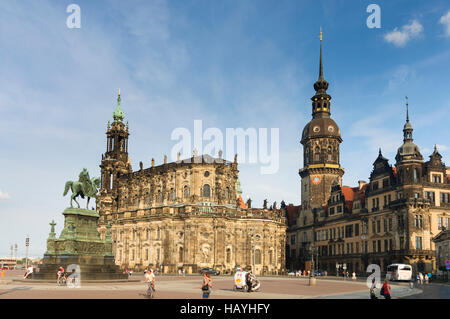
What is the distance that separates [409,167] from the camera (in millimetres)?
77438

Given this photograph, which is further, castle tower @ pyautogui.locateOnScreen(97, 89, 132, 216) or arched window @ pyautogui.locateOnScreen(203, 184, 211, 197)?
castle tower @ pyautogui.locateOnScreen(97, 89, 132, 216)

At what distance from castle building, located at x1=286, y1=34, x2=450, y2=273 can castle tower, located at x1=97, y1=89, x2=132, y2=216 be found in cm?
4260

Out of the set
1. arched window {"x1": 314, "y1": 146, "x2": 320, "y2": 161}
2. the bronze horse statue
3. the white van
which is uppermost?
arched window {"x1": 314, "y1": 146, "x2": 320, "y2": 161}

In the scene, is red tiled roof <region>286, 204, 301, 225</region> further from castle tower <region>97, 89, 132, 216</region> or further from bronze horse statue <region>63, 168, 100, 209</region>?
bronze horse statue <region>63, 168, 100, 209</region>

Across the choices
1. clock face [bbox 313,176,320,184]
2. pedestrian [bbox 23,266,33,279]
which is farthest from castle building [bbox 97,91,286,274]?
pedestrian [bbox 23,266,33,279]

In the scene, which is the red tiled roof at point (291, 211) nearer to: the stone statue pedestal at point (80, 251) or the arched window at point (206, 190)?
the arched window at point (206, 190)

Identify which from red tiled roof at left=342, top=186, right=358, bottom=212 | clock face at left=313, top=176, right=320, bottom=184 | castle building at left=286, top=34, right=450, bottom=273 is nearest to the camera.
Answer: castle building at left=286, top=34, right=450, bottom=273

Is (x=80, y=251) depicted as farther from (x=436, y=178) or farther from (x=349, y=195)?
(x=349, y=195)

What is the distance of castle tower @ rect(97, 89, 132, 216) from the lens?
115 m

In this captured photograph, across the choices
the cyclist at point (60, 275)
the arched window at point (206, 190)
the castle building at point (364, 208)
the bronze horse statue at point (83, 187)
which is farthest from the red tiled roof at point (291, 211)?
the cyclist at point (60, 275)
